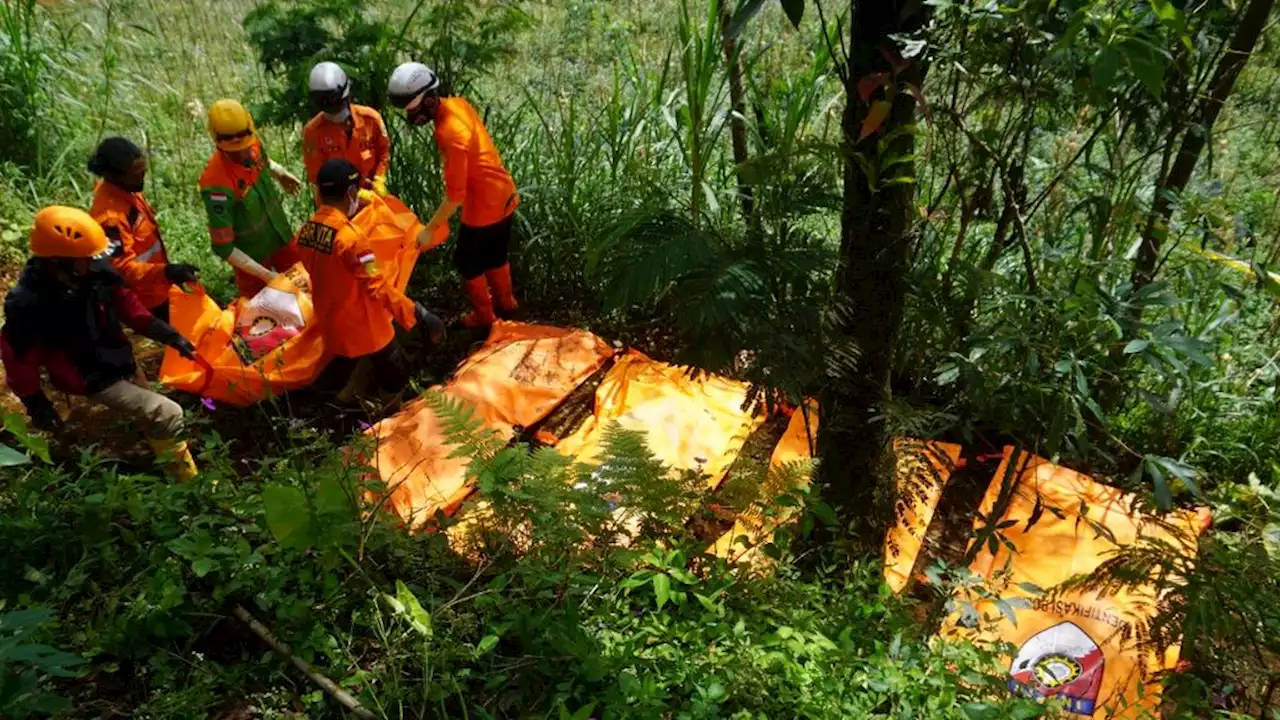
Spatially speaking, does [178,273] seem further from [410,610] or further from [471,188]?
[410,610]

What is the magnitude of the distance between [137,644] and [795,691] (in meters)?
1.29

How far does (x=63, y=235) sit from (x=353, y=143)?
129 cm

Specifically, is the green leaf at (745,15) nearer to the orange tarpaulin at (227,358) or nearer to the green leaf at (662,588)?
the green leaf at (662,588)

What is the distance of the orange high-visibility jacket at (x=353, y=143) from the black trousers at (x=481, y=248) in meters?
0.49

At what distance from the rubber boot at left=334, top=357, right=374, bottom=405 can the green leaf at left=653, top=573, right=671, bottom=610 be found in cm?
213

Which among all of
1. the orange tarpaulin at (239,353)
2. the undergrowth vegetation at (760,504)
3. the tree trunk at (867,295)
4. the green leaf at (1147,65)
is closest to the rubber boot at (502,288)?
the orange tarpaulin at (239,353)

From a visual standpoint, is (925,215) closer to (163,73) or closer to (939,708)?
(939,708)

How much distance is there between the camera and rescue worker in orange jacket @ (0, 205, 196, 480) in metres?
2.47

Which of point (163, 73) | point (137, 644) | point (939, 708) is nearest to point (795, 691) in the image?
point (939, 708)

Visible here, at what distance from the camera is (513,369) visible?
11.6 ft

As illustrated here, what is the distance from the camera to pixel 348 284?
3082 millimetres

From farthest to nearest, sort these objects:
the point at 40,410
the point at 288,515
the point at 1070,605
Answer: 1. the point at 40,410
2. the point at 1070,605
3. the point at 288,515

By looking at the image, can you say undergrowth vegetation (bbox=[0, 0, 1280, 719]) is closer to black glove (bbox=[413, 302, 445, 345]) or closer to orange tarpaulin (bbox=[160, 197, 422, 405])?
orange tarpaulin (bbox=[160, 197, 422, 405])

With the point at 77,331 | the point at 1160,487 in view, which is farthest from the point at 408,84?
the point at 1160,487
